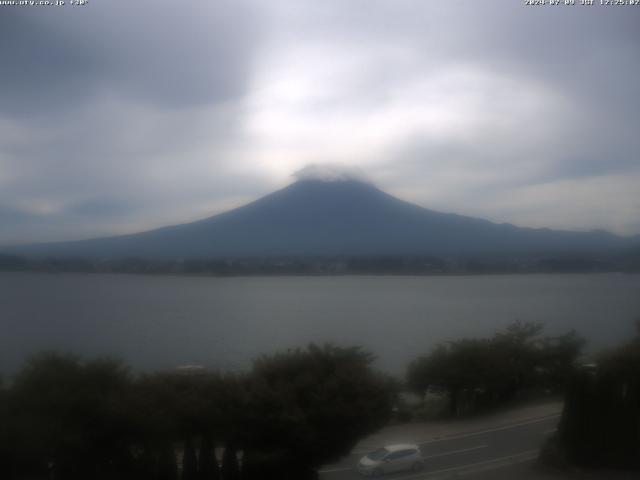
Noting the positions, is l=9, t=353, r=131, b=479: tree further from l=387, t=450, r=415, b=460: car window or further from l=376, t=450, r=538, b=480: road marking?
l=376, t=450, r=538, b=480: road marking

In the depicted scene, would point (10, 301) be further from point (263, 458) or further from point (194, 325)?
point (263, 458)

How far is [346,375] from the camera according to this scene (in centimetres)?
802

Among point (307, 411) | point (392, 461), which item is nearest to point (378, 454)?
point (392, 461)

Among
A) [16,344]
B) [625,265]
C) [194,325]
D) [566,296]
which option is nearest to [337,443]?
[16,344]

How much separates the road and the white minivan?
0.09m

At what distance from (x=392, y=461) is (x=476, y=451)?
4.52 feet

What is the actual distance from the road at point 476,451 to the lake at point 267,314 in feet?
5.67

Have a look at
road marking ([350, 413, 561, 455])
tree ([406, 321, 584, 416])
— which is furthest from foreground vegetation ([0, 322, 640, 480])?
tree ([406, 321, 584, 416])

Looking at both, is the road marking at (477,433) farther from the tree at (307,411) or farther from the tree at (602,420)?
the tree at (602,420)

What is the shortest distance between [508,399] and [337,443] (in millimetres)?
3492

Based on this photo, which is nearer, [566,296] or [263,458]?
[263,458]

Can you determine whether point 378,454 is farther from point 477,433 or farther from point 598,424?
point 598,424

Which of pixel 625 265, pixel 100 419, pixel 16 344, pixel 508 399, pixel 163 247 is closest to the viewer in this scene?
pixel 100 419

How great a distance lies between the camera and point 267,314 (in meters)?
15.3
